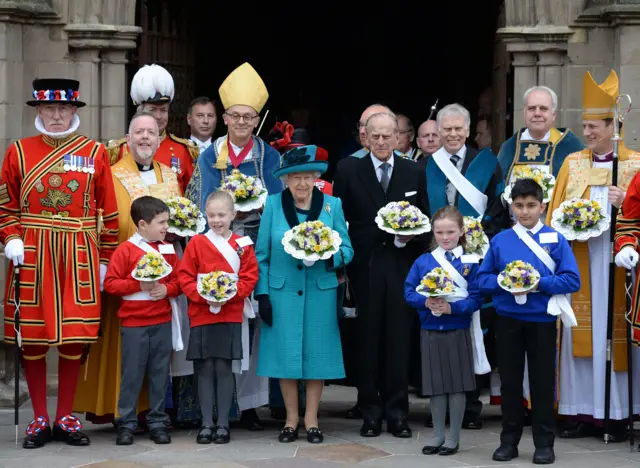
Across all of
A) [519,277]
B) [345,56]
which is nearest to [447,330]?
[519,277]

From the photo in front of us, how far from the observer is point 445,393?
7.64 metres

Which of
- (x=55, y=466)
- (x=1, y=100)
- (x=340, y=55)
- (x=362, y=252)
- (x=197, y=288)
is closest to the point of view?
(x=55, y=466)

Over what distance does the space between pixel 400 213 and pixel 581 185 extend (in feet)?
3.75

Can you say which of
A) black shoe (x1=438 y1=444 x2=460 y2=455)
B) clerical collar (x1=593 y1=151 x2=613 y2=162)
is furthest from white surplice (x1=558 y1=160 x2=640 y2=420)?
black shoe (x1=438 y1=444 x2=460 y2=455)

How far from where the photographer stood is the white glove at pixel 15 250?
768 cm

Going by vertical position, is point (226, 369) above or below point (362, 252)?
below

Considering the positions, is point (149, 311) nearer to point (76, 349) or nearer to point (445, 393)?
point (76, 349)

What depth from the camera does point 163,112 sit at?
29.0ft

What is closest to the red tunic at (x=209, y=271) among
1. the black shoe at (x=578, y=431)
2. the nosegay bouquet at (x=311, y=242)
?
the nosegay bouquet at (x=311, y=242)

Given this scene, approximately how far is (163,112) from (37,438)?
2.27 metres

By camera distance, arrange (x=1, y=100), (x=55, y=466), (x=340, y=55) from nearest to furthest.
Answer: (x=55, y=466)
(x=1, y=100)
(x=340, y=55)

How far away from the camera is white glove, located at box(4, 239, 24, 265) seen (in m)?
7.68

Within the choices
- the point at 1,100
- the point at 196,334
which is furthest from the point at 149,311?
the point at 1,100

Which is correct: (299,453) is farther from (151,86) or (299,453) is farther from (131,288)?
(151,86)
